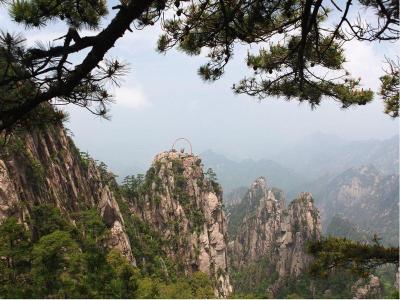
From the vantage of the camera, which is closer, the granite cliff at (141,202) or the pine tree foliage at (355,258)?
the pine tree foliage at (355,258)

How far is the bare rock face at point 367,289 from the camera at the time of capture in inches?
2354

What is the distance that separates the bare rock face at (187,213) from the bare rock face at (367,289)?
68.0 ft

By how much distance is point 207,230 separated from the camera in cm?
6372

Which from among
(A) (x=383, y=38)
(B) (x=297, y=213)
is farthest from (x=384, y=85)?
(B) (x=297, y=213)

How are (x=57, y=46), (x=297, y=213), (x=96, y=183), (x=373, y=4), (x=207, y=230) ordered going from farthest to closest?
(x=297, y=213), (x=207, y=230), (x=96, y=183), (x=373, y=4), (x=57, y=46)

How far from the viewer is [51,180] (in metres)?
32.7

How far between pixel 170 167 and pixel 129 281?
46231 mm

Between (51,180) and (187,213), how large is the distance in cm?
3236

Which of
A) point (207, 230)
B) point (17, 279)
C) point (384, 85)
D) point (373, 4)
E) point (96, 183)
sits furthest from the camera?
point (207, 230)

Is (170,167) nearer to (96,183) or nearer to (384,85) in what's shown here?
(96,183)

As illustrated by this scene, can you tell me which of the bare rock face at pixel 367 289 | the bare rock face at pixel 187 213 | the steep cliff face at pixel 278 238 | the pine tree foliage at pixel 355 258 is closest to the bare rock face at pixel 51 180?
the pine tree foliage at pixel 355 258

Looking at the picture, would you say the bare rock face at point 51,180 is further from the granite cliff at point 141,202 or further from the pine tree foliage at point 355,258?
the pine tree foliage at point 355,258

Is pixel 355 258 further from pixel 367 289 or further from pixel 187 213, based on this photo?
pixel 367 289

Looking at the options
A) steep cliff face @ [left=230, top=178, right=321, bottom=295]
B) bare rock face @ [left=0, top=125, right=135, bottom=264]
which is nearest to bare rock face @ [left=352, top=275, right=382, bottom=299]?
steep cliff face @ [left=230, top=178, right=321, bottom=295]
